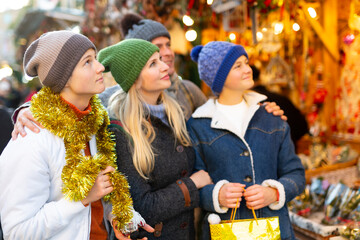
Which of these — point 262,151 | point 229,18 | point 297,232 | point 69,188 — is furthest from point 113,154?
point 229,18

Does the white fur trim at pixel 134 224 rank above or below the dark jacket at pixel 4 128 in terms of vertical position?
below

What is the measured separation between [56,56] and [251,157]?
3.92 ft

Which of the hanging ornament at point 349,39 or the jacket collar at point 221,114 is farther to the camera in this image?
the hanging ornament at point 349,39

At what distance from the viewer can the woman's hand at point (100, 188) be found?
1603mm

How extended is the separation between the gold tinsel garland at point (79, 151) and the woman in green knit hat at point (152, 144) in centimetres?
14

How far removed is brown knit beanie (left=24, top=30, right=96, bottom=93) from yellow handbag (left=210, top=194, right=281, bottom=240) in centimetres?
104

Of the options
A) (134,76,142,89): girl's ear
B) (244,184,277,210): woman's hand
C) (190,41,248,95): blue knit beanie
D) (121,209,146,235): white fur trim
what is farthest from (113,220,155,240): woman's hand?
(190,41,248,95): blue knit beanie

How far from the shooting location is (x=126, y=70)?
207 centimetres

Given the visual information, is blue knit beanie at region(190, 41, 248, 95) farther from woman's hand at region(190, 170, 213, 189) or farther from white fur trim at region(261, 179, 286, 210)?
white fur trim at region(261, 179, 286, 210)

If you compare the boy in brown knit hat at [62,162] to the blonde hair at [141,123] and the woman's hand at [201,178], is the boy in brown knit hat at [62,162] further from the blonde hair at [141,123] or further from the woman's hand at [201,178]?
the woman's hand at [201,178]

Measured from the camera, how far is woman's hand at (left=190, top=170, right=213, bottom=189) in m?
2.02

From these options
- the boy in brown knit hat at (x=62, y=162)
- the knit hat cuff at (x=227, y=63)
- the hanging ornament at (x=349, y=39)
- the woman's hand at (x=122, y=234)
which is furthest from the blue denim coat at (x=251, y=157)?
the hanging ornament at (x=349, y=39)

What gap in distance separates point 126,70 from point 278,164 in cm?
108

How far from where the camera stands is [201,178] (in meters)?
2.06
